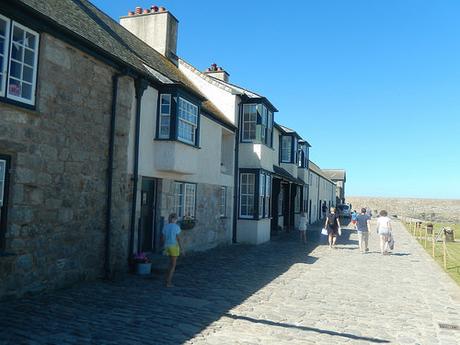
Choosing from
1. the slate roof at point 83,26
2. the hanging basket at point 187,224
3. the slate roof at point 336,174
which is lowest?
the hanging basket at point 187,224

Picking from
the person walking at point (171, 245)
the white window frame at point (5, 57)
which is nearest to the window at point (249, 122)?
the person walking at point (171, 245)

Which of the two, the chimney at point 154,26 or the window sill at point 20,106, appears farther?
the chimney at point 154,26

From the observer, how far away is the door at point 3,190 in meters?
7.34

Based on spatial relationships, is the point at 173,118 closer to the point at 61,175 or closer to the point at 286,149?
the point at 61,175

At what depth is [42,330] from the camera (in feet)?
20.1

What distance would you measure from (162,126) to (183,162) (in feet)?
4.05

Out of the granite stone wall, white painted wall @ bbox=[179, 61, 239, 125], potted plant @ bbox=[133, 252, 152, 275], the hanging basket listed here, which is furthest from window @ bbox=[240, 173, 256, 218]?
the granite stone wall

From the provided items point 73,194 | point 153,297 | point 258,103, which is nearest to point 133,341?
point 153,297

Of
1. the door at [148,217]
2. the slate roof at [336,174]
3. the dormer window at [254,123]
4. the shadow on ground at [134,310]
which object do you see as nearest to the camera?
the shadow on ground at [134,310]

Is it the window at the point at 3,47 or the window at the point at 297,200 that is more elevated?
the window at the point at 3,47

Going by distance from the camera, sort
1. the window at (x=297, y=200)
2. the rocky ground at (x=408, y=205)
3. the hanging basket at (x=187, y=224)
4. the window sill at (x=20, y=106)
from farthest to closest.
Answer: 1. the rocky ground at (x=408, y=205)
2. the window at (x=297, y=200)
3. the hanging basket at (x=187, y=224)
4. the window sill at (x=20, y=106)

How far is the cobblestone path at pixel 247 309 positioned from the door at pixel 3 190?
1.20 m

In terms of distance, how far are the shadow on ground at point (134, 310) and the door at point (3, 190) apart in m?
1.20

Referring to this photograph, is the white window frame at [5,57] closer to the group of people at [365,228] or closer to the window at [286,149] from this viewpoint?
the group of people at [365,228]
